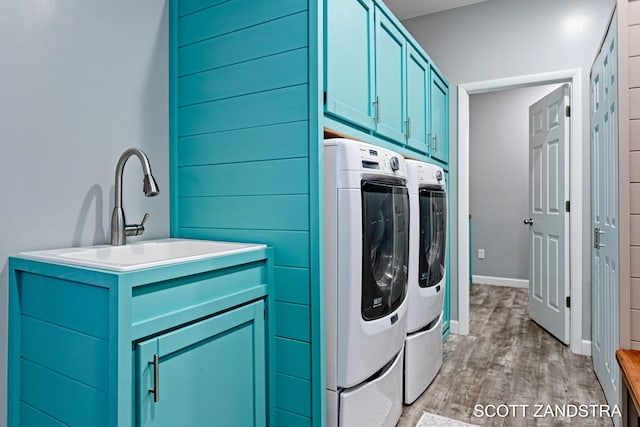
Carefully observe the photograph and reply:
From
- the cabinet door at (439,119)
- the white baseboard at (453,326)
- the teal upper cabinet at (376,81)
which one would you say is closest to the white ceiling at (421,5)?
the cabinet door at (439,119)

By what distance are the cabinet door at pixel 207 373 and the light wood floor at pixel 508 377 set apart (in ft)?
3.34

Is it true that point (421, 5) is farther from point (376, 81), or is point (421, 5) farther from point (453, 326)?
point (453, 326)

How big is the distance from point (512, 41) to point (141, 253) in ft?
10.5

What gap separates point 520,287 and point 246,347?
15.8ft

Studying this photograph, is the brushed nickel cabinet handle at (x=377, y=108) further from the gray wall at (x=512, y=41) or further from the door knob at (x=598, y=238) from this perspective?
the gray wall at (x=512, y=41)

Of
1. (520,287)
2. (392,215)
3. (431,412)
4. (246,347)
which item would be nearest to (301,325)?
(246,347)

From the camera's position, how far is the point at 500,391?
2.38 meters

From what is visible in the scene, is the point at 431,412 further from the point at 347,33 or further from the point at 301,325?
the point at 347,33

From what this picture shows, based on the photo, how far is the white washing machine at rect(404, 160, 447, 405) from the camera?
7.06 feet

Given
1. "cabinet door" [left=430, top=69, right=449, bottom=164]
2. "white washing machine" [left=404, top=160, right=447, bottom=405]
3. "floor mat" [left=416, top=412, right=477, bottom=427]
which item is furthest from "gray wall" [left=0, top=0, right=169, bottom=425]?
"cabinet door" [left=430, top=69, right=449, bottom=164]

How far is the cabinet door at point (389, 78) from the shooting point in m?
1.97

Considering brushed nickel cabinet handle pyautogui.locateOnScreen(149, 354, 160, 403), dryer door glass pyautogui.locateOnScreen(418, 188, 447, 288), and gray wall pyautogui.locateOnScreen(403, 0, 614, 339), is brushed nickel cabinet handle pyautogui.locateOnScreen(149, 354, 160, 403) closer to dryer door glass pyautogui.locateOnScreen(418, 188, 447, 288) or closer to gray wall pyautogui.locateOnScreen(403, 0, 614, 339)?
dryer door glass pyautogui.locateOnScreen(418, 188, 447, 288)

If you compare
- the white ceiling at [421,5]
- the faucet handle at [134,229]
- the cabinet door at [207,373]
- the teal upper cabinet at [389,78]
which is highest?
the white ceiling at [421,5]

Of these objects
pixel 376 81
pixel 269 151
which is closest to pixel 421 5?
pixel 376 81
